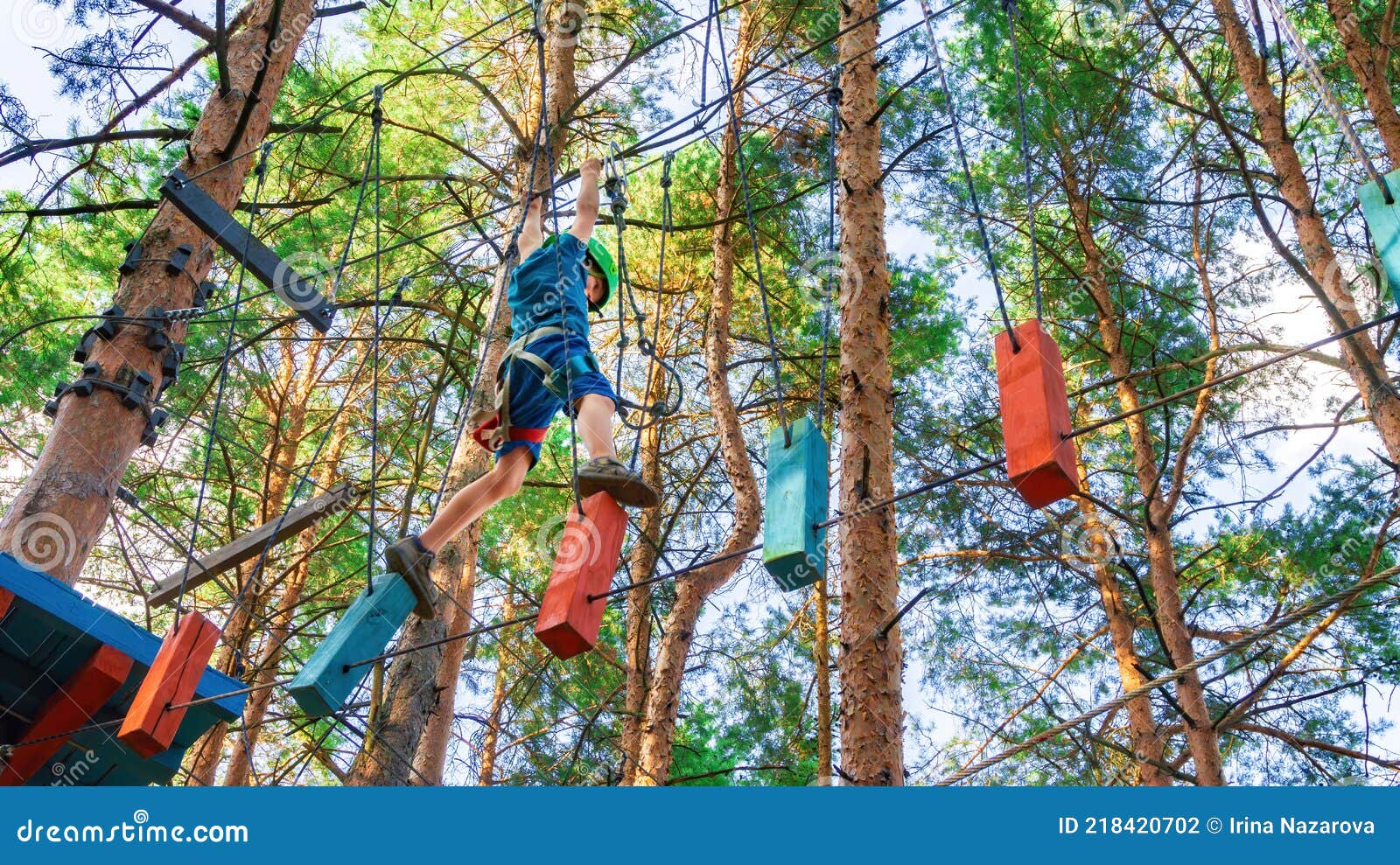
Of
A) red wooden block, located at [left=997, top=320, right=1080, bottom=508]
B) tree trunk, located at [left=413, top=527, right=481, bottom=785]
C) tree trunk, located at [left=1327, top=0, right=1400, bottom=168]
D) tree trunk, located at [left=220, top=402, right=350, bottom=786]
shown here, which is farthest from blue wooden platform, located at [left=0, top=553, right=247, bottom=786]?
tree trunk, located at [left=1327, top=0, right=1400, bottom=168]

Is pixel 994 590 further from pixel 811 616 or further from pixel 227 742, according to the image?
pixel 227 742

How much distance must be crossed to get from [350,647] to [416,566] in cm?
37

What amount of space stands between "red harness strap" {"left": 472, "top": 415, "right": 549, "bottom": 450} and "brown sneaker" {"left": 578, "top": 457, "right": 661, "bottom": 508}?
0.43m

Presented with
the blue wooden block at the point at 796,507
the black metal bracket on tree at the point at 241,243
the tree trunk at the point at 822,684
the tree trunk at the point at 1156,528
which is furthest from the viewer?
the tree trunk at the point at 822,684

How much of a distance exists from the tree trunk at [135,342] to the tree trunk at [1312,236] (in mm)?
4822

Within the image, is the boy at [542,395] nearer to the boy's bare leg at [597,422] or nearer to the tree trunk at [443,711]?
the boy's bare leg at [597,422]

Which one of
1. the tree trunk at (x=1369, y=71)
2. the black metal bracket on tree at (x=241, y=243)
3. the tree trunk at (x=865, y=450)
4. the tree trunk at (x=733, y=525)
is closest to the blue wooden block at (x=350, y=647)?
the black metal bracket on tree at (x=241, y=243)

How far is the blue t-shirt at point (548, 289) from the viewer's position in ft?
11.6

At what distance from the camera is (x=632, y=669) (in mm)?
7945

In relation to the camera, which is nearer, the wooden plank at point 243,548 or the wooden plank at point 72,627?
the wooden plank at point 72,627

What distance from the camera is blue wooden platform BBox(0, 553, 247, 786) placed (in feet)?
11.9

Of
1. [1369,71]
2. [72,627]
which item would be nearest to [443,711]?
[72,627]

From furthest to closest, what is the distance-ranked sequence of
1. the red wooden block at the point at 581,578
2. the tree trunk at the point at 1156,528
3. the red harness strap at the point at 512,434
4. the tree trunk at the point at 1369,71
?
the tree trunk at the point at 1156,528 < the tree trunk at the point at 1369,71 < the red harness strap at the point at 512,434 < the red wooden block at the point at 581,578

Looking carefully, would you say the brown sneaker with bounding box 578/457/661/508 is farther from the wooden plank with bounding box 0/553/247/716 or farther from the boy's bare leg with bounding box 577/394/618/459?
the wooden plank with bounding box 0/553/247/716
